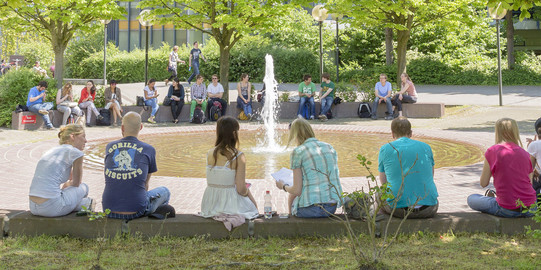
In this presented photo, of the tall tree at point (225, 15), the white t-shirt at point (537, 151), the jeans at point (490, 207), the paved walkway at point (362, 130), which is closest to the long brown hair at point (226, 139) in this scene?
the paved walkway at point (362, 130)

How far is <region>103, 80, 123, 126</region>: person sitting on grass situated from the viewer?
18.5 metres

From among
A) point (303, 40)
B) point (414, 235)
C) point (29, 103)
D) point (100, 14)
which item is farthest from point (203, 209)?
point (303, 40)

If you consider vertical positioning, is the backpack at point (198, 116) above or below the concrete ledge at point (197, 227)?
above

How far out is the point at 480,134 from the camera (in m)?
15.3

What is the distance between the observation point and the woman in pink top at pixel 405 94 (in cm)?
1975

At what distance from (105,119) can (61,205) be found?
12.6 meters

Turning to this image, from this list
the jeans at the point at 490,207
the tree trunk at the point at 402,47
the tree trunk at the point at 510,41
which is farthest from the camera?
the tree trunk at the point at 510,41

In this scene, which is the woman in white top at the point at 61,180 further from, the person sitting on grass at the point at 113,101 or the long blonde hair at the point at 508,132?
the person sitting on grass at the point at 113,101

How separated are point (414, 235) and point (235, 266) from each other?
1.82m

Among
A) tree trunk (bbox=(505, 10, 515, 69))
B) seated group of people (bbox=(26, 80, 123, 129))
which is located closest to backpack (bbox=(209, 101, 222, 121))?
seated group of people (bbox=(26, 80, 123, 129))

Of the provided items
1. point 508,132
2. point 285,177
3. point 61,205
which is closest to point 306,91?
point 285,177

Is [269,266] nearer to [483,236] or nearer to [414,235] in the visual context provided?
[414,235]

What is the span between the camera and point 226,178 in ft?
20.2

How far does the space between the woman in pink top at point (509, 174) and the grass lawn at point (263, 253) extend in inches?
12.6
